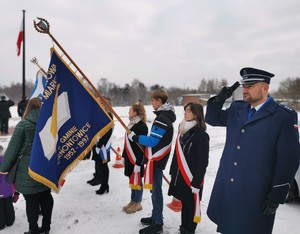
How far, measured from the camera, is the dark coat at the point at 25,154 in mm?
3473

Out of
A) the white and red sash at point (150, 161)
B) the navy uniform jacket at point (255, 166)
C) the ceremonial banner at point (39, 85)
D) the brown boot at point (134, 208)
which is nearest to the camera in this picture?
the navy uniform jacket at point (255, 166)

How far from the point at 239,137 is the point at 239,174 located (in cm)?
35

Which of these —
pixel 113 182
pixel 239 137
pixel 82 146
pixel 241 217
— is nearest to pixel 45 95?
pixel 82 146

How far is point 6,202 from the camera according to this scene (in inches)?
162

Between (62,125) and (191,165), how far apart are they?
1880 mm

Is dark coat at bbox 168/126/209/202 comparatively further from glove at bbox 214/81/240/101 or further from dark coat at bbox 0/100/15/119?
dark coat at bbox 0/100/15/119

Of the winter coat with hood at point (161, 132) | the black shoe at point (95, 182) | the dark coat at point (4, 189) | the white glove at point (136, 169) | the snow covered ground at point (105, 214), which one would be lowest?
the snow covered ground at point (105, 214)

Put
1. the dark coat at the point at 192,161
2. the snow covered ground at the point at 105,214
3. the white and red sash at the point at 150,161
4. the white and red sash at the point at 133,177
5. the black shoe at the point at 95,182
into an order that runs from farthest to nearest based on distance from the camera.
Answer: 1. the black shoe at the point at 95,182
2. the white and red sash at the point at 133,177
3. the snow covered ground at the point at 105,214
4. the white and red sash at the point at 150,161
5. the dark coat at the point at 192,161

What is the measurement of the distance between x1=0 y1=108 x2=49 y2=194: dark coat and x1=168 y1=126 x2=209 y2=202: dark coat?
1.82 m

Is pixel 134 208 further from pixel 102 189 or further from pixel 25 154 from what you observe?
pixel 25 154

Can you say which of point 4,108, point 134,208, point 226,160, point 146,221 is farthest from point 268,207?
point 4,108

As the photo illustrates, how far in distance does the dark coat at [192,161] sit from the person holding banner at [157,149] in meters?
0.35

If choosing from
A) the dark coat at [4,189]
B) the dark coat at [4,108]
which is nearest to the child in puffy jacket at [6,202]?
the dark coat at [4,189]

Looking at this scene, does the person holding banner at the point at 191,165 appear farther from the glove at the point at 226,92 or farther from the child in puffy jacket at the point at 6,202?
the child in puffy jacket at the point at 6,202
